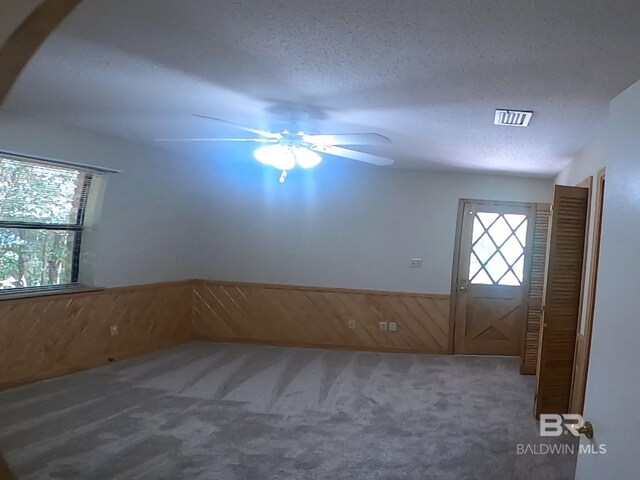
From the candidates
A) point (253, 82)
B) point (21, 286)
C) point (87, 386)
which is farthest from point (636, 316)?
point (21, 286)

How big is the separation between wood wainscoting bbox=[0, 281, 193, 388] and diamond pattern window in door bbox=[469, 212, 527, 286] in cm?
371

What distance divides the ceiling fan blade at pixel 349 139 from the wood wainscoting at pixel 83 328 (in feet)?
9.22

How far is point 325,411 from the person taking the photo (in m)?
3.44

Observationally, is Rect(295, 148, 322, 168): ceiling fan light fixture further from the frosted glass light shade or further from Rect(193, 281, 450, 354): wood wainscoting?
Rect(193, 281, 450, 354): wood wainscoting

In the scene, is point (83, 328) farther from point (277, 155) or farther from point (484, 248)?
point (484, 248)

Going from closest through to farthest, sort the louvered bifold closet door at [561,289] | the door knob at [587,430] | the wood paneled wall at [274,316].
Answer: the door knob at [587,430] < the louvered bifold closet door at [561,289] < the wood paneled wall at [274,316]

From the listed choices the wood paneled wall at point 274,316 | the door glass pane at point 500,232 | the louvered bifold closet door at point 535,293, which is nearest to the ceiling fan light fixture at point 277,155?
the wood paneled wall at point 274,316

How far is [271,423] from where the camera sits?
317 centimetres

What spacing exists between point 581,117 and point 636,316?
7.20 feet

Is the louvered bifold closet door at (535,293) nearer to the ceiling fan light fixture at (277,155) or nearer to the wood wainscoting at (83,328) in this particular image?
the ceiling fan light fixture at (277,155)

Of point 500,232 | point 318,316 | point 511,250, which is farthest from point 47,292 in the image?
point 511,250

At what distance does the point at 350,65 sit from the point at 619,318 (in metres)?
1.61

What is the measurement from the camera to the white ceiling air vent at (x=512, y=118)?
2641mm

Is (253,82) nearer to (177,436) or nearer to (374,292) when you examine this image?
(177,436)
